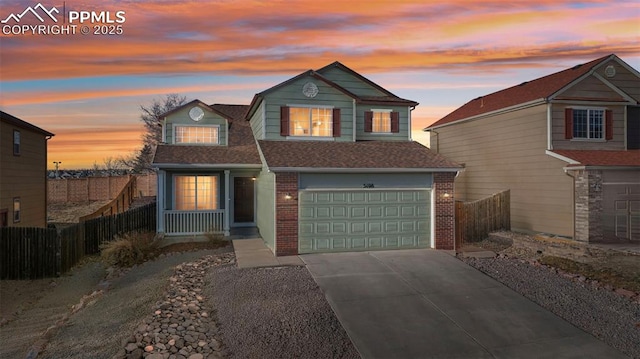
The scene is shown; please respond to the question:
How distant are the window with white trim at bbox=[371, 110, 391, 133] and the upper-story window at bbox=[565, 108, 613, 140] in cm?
712

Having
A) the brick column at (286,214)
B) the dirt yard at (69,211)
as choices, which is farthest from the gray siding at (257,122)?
the dirt yard at (69,211)

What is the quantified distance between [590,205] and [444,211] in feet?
18.4

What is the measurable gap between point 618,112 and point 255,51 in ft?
50.5

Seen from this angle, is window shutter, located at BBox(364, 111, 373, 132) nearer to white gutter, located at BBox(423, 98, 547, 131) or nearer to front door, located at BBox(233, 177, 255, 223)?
front door, located at BBox(233, 177, 255, 223)

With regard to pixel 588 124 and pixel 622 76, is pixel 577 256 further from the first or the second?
pixel 622 76

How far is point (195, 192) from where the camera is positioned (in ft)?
53.9

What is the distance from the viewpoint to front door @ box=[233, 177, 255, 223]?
17.1 metres

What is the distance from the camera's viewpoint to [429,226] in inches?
517

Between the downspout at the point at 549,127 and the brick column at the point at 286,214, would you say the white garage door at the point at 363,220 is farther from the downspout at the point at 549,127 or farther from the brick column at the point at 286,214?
the downspout at the point at 549,127

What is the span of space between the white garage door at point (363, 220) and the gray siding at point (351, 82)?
599 cm

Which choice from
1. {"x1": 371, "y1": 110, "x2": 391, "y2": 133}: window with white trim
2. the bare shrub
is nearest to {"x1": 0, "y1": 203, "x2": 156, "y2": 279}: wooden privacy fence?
the bare shrub

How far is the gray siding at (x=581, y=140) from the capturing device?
1577 centimetres

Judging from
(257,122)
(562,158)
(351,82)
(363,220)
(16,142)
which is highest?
(351,82)

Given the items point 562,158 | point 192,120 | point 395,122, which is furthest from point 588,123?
point 192,120
